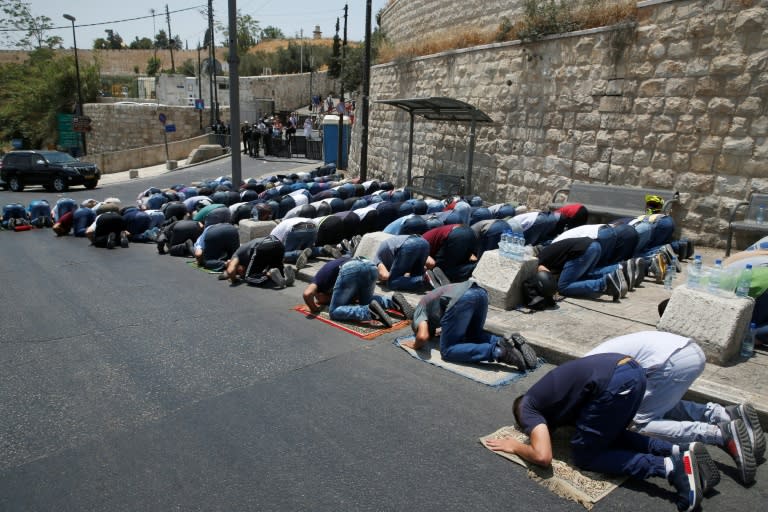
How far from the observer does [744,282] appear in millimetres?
5570

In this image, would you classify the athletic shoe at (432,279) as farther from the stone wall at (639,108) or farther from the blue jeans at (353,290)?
the stone wall at (639,108)

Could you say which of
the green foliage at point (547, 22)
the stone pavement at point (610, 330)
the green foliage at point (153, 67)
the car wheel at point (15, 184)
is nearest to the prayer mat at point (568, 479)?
the stone pavement at point (610, 330)

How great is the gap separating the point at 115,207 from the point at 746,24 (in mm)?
13313

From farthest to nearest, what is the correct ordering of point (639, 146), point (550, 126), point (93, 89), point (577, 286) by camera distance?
point (93, 89) → point (550, 126) → point (639, 146) → point (577, 286)

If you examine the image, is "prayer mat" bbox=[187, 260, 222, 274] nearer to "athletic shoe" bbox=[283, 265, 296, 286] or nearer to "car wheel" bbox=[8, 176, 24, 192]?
"athletic shoe" bbox=[283, 265, 296, 286]

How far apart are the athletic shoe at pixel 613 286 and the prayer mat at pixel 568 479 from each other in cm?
Result: 367

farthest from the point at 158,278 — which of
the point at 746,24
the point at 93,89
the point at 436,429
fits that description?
the point at 93,89

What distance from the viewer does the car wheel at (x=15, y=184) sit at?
23.3 meters

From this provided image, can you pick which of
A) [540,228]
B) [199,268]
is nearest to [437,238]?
[540,228]

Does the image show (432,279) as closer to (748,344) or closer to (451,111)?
(748,344)

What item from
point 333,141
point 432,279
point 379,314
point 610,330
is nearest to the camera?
point 610,330

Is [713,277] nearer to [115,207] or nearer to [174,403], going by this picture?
[174,403]

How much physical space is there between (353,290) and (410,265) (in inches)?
50.5

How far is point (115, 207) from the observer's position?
41.8 ft
